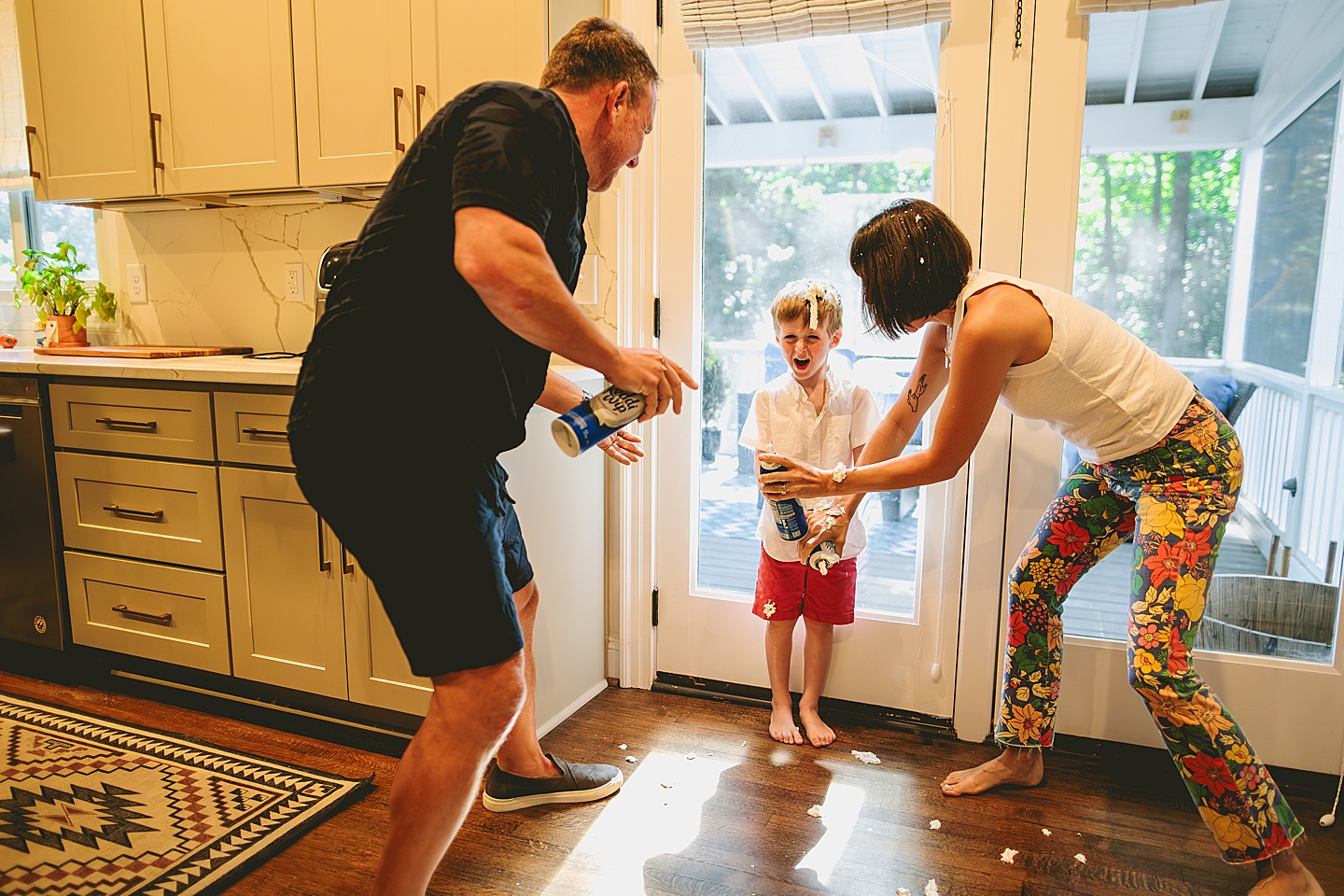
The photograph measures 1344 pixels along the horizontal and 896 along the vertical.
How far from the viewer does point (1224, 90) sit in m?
1.85

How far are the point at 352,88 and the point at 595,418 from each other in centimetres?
162

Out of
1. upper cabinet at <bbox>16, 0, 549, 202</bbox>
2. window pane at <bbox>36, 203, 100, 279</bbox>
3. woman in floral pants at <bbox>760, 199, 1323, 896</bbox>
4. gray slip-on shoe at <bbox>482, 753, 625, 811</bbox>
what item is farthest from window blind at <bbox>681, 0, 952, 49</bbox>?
window pane at <bbox>36, 203, 100, 279</bbox>

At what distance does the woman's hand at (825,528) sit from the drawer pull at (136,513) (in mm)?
1661

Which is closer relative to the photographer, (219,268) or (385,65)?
(385,65)

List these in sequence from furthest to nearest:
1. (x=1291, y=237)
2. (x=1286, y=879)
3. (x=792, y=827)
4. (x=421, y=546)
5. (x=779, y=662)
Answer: (x=779, y=662) < (x=1291, y=237) < (x=792, y=827) < (x=1286, y=879) < (x=421, y=546)

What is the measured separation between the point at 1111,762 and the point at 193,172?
9.81ft

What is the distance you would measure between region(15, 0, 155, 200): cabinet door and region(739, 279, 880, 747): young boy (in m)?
2.02

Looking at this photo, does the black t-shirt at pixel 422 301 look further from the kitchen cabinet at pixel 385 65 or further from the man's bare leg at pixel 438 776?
the kitchen cabinet at pixel 385 65

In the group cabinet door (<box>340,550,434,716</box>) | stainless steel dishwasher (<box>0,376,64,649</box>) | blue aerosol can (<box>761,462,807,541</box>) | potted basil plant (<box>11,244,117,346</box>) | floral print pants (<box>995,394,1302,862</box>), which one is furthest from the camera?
potted basil plant (<box>11,244,117,346</box>)

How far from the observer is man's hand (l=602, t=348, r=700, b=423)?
1197 mm

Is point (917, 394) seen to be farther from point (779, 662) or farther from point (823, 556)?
point (779, 662)

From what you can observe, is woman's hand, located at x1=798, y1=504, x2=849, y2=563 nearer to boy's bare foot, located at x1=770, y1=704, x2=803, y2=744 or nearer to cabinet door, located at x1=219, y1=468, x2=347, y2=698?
boy's bare foot, located at x1=770, y1=704, x2=803, y2=744

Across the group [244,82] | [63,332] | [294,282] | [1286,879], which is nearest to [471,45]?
[244,82]

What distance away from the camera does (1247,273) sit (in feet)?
6.16
